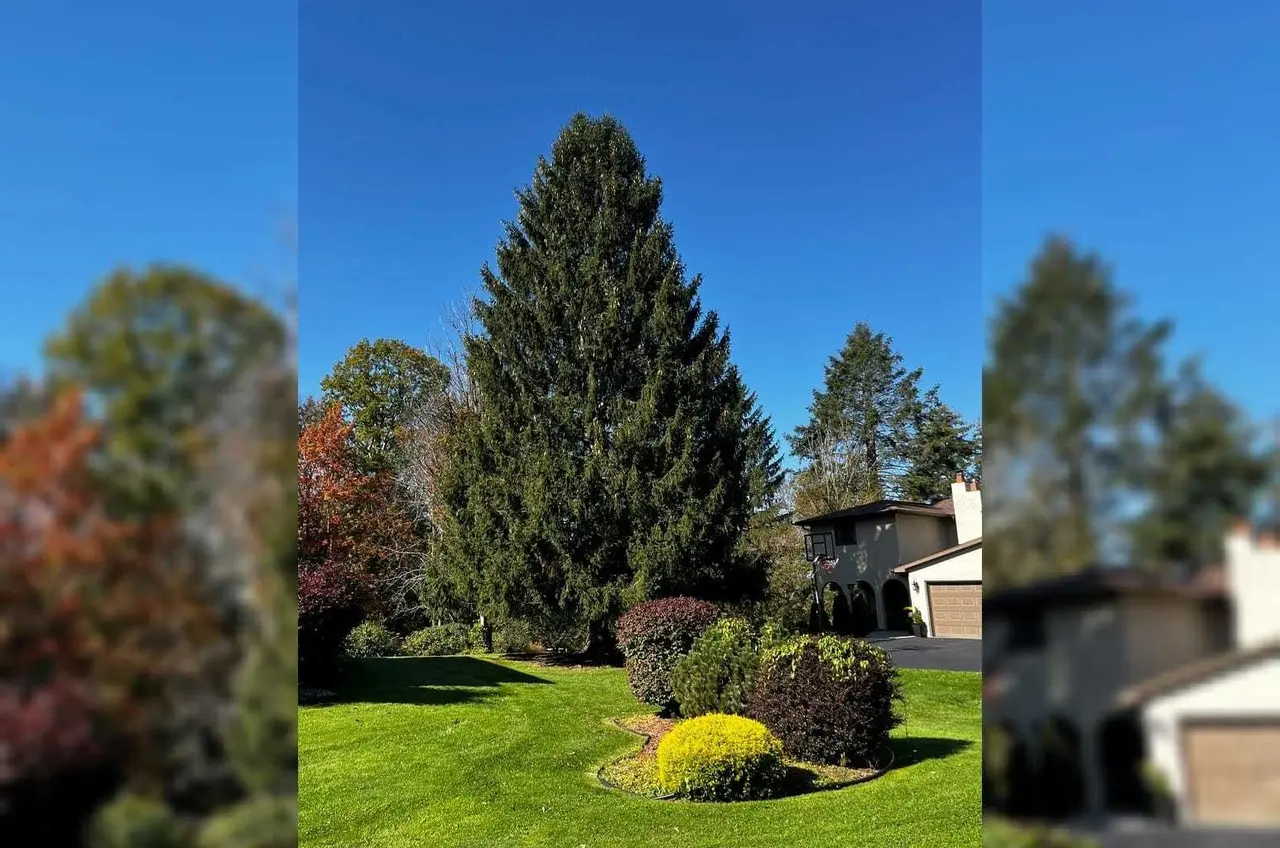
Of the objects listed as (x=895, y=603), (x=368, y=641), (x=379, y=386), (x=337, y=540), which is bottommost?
(x=895, y=603)

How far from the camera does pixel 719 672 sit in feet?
33.2

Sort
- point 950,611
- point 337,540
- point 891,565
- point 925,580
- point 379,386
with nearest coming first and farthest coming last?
point 337,540 < point 950,611 < point 925,580 < point 891,565 < point 379,386

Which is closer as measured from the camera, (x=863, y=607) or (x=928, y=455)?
(x=928, y=455)

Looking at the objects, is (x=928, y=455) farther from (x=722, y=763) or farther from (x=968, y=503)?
Result: (x=968, y=503)

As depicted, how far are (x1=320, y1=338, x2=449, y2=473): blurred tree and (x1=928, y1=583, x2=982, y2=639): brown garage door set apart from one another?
16.5 meters
